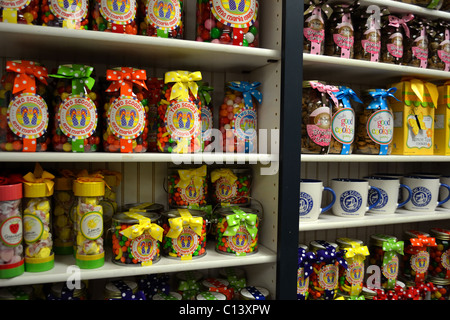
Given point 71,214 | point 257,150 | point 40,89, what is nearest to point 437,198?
point 257,150

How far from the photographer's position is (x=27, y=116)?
1036 mm

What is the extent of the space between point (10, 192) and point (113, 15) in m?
0.59

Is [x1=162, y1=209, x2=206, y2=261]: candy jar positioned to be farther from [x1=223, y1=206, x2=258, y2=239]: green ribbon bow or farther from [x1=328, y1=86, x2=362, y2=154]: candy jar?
[x1=328, y1=86, x2=362, y2=154]: candy jar

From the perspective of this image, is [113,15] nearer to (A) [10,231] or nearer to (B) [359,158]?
(A) [10,231]

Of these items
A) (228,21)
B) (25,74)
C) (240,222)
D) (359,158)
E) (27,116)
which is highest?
(228,21)

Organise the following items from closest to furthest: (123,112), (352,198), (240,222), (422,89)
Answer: (123,112), (240,222), (352,198), (422,89)

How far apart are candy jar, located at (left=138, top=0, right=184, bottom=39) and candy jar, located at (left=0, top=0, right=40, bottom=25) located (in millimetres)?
312

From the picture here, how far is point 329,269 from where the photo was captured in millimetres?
1456

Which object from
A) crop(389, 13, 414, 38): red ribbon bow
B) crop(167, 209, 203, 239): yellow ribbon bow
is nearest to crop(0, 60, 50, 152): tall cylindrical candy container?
crop(167, 209, 203, 239): yellow ribbon bow

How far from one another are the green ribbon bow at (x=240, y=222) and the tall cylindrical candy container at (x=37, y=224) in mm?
553

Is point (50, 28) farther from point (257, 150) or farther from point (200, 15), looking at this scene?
point (257, 150)

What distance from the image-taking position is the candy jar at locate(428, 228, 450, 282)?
67.5 inches

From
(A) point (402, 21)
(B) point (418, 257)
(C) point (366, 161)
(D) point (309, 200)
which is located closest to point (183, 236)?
(D) point (309, 200)
